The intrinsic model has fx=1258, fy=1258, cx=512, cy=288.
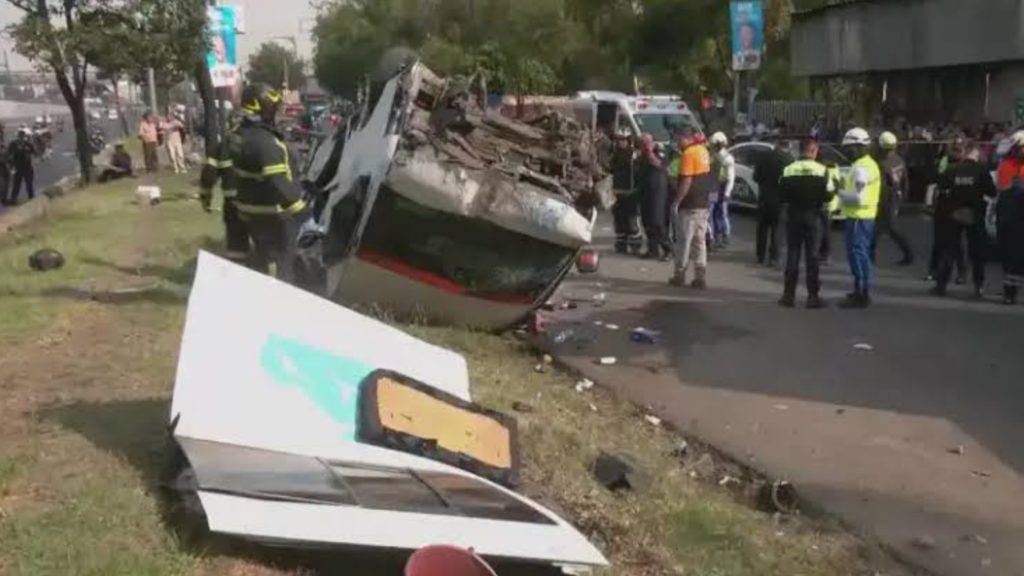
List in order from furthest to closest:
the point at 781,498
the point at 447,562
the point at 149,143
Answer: the point at 149,143 < the point at 781,498 < the point at 447,562

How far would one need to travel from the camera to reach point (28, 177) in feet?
88.5

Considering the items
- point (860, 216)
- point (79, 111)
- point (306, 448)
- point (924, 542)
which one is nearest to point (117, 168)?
point (79, 111)

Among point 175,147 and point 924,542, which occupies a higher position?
point 175,147

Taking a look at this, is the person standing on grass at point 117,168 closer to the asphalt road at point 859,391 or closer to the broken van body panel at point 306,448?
the asphalt road at point 859,391

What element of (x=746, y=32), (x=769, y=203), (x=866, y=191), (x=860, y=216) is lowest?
(x=769, y=203)

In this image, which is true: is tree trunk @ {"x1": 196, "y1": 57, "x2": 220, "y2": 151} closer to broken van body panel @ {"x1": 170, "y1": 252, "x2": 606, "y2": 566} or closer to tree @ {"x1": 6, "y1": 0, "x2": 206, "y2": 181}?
tree @ {"x1": 6, "y1": 0, "x2": 206, "y2": 181}

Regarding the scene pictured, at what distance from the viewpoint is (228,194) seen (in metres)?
9.75

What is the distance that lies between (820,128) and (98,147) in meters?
22.9

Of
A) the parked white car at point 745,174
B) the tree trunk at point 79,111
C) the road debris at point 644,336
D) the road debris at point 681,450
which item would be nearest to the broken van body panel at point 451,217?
the road debris at point 644,336

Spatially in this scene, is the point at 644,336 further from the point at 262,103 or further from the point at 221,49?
the point at 221,49

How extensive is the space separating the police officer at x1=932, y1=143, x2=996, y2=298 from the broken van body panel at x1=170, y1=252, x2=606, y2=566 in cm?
796

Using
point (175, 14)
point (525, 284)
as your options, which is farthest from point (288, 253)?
point (175, 14)

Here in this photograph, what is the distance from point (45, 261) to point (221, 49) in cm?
1289

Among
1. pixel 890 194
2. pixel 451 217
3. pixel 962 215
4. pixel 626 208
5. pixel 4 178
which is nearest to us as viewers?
pixel 451 217
